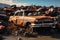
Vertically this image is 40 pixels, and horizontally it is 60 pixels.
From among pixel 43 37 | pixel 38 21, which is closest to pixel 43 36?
pixel 43 37

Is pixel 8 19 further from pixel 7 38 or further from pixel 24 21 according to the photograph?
pixel 7 38

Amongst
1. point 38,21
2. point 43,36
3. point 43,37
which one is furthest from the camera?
point 38,21

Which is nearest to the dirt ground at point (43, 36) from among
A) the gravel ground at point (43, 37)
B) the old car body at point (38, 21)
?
the gravel ground at point (43, 37)

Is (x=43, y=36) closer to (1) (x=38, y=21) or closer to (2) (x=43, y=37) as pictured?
(2) (x=43, y=37)

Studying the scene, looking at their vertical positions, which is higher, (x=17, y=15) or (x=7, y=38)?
(x=17, y=15)

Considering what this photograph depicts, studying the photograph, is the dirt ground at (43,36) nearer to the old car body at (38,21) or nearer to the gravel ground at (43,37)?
the gravel ground at (43,37)

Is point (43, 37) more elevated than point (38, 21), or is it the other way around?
point (38, 21)

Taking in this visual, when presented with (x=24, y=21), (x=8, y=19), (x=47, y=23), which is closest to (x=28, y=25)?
(x=24, y=21)

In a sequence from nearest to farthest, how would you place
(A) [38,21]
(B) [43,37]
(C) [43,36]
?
(B) [43,37] < (C) [43,36] < (A) [38,21]

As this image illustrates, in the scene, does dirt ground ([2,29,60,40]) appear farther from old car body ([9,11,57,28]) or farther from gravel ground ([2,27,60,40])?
old car body ([9,11,57,28])

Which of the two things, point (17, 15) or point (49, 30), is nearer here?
point (49, 30)

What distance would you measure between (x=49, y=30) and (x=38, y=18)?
136 centimetres

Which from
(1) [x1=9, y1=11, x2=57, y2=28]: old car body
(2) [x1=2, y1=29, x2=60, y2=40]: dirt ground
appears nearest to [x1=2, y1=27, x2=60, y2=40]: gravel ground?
(2) [x1=2, y1=29, x2=60, y2=40]: dirt ground

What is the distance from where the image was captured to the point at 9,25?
1823 centimetres
